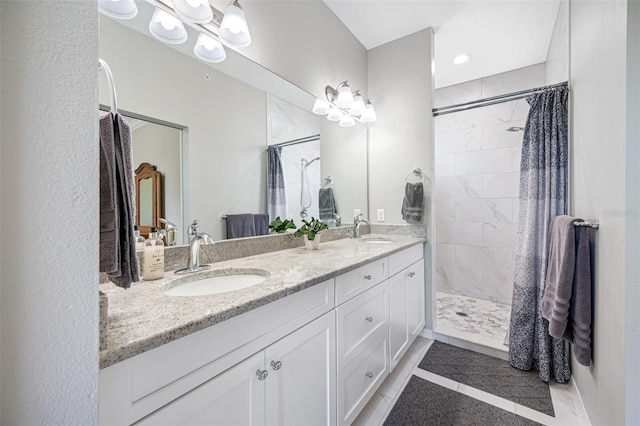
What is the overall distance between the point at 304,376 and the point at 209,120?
3.86 feet

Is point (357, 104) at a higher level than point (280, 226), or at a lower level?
higher

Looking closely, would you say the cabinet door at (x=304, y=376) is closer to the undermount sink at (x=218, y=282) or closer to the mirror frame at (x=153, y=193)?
the undermount sink at (x=218, y=282)

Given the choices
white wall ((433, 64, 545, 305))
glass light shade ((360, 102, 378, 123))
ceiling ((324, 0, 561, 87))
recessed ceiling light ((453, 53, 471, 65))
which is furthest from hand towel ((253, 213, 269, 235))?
recessed ceiling light ((453, 53, 471, 65))

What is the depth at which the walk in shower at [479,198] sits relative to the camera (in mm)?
2725

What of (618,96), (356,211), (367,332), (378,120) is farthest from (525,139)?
(367,332)

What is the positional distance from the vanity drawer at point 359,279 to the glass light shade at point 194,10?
1.24 m

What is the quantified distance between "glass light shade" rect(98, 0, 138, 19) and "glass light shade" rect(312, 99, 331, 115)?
3.80 feet

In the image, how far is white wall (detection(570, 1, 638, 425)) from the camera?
36.2 inches

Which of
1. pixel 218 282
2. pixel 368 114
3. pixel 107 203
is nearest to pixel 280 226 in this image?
pixel 218 282

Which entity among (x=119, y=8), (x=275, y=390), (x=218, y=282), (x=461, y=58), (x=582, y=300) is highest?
(x=461, y=58)

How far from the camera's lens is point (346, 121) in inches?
87.8

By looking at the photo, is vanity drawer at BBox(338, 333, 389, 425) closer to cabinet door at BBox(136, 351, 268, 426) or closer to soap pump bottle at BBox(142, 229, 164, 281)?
cabinet door at BBox(136, 351, 268, 426)

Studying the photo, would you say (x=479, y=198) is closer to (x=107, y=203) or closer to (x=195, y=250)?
(x=195, y=250)

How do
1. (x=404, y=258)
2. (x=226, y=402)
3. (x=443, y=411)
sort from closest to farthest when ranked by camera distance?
(x=226, y=402) < (x=443, y=411) < (x=404, y=258)
